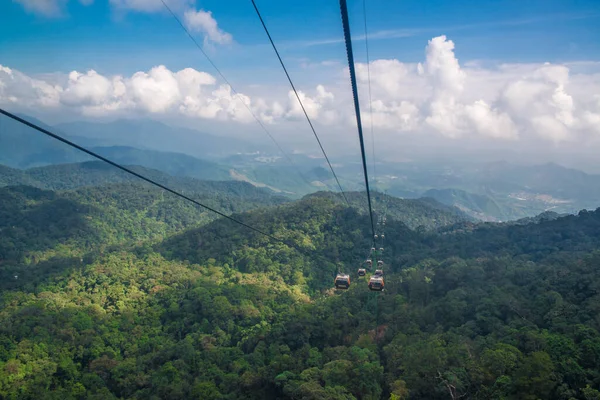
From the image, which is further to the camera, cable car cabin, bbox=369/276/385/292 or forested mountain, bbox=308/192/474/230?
forested mountain, bbox=308/192/474/230

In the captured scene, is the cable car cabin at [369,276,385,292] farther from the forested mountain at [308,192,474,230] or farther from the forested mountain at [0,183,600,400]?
the forested mountain at [308,192,474,230]

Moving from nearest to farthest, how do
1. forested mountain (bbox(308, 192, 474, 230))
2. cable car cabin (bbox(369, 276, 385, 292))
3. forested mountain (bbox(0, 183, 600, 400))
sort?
forested mountain (bbox(0, 183, 600, 400))
cable car cabin (bbox(369, 276, 385, 292))
forested mountain (bbox(308, 192, 474, 230))

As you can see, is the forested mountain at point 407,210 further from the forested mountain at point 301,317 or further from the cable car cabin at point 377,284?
the cable car cabin at point 377,284

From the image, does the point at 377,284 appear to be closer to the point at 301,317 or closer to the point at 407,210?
the point at 301,317

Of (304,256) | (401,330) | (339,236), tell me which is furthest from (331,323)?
(339,236)

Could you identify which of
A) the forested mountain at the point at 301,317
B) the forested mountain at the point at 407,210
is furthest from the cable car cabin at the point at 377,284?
the forested mountain at the point at 407,210

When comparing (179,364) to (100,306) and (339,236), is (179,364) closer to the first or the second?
(100,306)

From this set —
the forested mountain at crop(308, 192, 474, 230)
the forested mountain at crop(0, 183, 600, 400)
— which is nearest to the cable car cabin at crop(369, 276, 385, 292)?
the forested mountain at crop(0, 183, 600, 400)

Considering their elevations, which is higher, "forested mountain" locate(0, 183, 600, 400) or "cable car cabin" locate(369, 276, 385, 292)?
"cable car cabin" locate(369, 276, 385, 292)

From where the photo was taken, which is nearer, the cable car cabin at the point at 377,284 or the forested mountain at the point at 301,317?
the forested mountain at the point at 301,317
